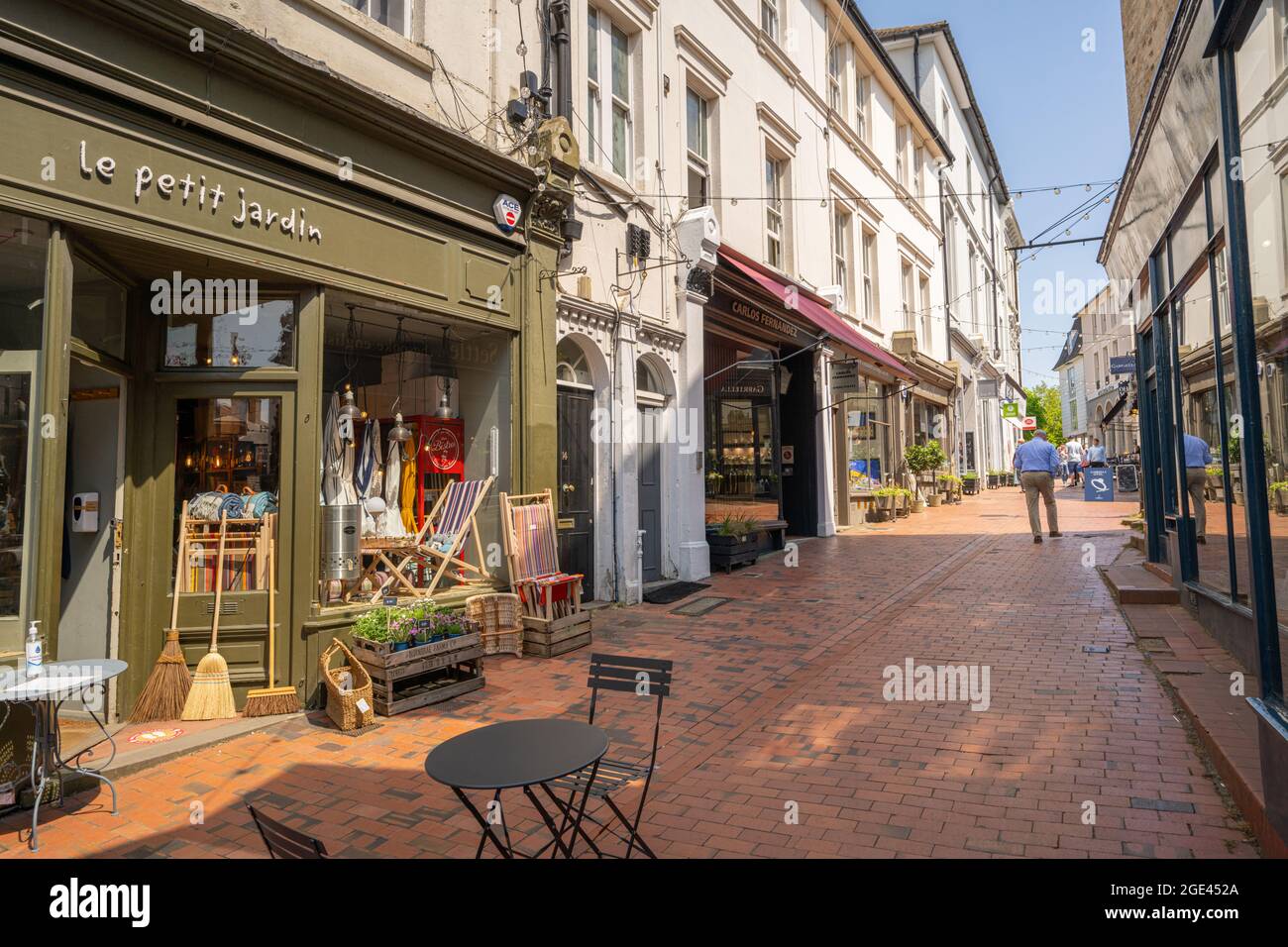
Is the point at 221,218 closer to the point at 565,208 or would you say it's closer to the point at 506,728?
the point at 565,208

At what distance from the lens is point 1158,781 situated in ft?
12.5

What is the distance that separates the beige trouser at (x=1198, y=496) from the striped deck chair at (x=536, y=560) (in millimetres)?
5456

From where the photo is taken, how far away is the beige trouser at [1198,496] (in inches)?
255

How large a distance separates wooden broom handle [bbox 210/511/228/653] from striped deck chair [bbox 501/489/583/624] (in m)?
2.37

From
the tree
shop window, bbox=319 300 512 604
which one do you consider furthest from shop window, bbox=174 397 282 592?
the tree

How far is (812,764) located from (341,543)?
4026mm

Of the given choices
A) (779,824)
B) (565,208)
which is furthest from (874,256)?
(779,824)

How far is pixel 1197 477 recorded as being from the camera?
673cm

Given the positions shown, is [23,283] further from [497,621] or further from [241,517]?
[497,621]

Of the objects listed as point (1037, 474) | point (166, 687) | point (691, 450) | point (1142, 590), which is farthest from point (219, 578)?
point (1037, 474)

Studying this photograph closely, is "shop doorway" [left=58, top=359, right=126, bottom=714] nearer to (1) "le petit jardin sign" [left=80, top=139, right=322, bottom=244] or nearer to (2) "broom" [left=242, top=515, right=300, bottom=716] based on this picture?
(2) "broom" [left=242, top=515, right=300, bottom=716]

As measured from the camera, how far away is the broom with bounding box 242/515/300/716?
16.9 ft

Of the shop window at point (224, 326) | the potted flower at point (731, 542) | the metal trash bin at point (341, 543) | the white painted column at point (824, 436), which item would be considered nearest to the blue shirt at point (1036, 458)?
the white painted column at point (824, 436)

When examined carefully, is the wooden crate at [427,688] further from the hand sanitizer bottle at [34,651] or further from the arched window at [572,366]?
the arched window at [572,366]
